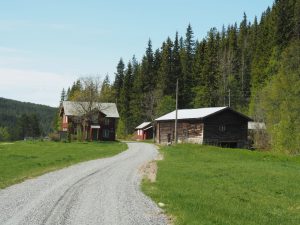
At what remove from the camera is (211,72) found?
103875 millimetres

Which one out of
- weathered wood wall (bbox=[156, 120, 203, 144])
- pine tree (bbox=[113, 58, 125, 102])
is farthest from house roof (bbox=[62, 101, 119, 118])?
pine tree (bbox=[113, 58, 125, 102])

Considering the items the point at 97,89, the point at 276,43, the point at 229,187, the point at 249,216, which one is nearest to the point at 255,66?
the point at 276,43

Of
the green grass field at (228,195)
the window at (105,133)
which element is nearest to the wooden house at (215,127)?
the window at (105,133)

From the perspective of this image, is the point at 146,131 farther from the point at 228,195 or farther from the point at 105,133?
the point at 228,195

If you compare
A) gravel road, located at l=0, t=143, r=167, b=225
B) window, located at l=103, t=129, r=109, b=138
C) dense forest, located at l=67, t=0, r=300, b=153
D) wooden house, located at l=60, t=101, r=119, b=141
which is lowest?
gravel road, located at l=0, t=143, r=167, b=225

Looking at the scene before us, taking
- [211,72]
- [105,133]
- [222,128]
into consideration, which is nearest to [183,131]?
[222,128]

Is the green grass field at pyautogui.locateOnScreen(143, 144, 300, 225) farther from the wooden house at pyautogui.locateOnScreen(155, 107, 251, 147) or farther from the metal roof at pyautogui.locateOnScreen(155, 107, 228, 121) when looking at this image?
the metal roof at pyautogui.locateOnScreen(155, 107, 228, 121)

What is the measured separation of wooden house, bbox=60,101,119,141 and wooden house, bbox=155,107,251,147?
2028 cm

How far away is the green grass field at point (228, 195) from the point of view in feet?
46.5

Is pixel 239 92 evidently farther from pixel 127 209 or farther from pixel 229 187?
pixel 127 209

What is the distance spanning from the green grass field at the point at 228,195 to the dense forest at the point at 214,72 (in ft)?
122

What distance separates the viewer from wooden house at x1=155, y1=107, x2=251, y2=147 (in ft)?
210

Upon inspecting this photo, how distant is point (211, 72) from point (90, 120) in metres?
32.4

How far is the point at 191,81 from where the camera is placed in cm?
11006
